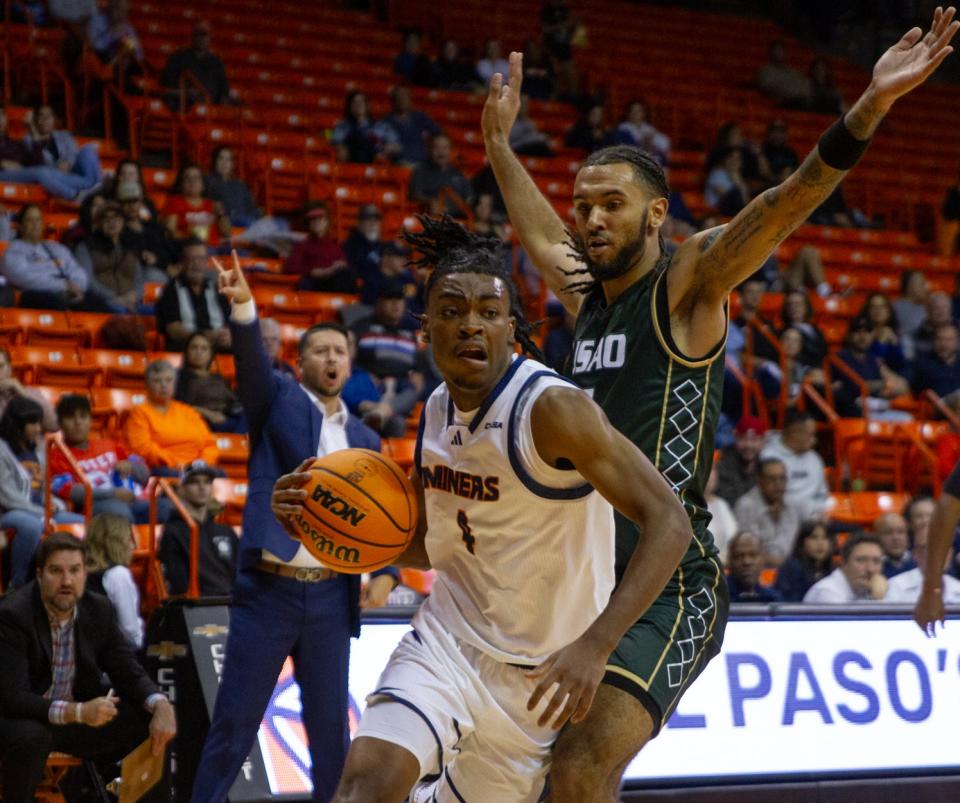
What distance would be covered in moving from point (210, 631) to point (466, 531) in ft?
8.52

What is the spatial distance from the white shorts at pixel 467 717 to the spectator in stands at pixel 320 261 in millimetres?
8880

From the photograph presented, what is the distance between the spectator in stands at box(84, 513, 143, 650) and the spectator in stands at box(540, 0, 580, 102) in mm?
10999

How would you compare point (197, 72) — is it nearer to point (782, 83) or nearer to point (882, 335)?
point (882, 335)

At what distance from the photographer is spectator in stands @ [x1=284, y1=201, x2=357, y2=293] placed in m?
12.6

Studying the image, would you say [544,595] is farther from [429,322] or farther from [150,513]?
[150,513]

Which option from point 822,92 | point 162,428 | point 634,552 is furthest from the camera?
point 822,92

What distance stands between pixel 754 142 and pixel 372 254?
7.23 meters

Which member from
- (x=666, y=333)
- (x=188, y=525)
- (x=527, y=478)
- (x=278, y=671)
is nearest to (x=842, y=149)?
(x=666, y=333)

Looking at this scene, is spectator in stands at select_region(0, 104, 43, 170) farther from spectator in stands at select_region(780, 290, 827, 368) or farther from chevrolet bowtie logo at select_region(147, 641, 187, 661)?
chevrolet bowtie logo at select_region(147, 641, 187, 661)

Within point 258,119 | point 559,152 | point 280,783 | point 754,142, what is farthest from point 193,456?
point 754,142

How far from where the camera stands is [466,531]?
12.8 ft

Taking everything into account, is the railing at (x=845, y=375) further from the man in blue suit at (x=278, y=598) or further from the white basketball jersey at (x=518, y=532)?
the white basketball jersey at (x=518, y=532)

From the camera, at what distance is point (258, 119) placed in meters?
14.7

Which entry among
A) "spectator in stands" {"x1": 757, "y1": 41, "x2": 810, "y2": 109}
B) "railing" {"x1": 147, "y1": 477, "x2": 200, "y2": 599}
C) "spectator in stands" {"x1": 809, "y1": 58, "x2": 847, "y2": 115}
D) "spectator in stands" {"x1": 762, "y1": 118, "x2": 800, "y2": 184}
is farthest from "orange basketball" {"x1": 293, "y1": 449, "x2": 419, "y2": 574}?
"spectator in stands" {"x1": 757, "y1": 41, "x2": 810, "y2": 109}
